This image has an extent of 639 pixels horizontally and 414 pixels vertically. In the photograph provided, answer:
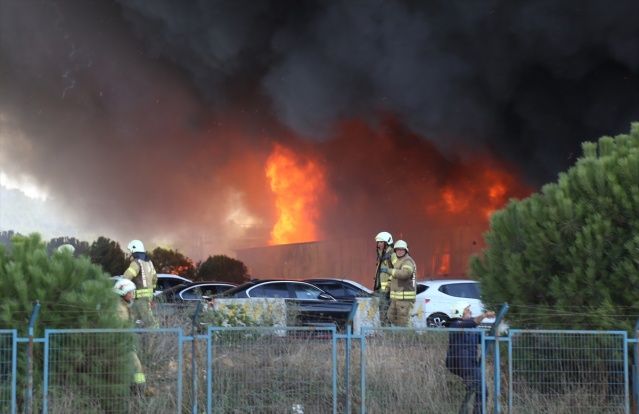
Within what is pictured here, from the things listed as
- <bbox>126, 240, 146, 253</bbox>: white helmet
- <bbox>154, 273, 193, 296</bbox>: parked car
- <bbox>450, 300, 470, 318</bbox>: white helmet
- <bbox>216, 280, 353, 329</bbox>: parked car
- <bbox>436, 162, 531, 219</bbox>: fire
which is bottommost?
<bbox>450, 300, 470, 318</bbox>: white helmet

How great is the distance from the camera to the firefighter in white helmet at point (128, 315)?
884 cm

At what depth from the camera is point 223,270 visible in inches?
1534

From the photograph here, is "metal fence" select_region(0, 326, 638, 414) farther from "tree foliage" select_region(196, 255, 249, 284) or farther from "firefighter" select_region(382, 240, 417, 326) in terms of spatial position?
"tree foliage" select_region(196, 255, 249, 284)

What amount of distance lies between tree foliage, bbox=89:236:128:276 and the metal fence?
27156 millimetres

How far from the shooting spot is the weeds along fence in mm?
8523

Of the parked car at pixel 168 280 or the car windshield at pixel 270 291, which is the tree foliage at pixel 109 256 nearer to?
the parked car at pixel 168 280

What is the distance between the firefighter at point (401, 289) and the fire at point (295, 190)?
2866 cm

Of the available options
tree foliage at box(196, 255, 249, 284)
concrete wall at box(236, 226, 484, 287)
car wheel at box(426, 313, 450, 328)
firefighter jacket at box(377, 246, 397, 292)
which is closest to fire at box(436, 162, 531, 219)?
concrete wall at box(236, 226, 484, 287)

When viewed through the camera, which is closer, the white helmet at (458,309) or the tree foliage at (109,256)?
the white helmet at (458,309)

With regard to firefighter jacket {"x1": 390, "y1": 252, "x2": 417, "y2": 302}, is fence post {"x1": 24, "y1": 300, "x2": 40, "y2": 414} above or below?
below

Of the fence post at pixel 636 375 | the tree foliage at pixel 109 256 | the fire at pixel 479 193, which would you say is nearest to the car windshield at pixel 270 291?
the fence post at pixel 636 375

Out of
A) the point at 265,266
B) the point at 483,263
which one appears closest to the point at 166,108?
the point at 265,266

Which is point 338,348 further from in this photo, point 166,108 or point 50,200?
point 50,200

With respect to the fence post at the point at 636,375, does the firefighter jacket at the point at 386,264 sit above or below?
above
